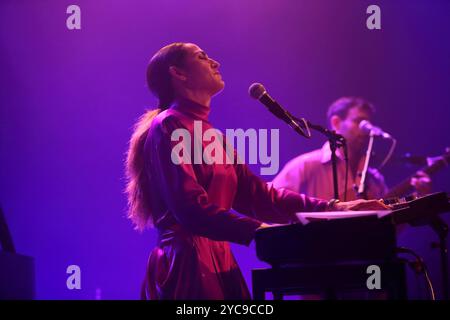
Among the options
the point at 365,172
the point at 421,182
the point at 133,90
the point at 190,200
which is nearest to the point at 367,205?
the point at 190,200

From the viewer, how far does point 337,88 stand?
14.3 ft

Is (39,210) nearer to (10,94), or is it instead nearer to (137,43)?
(10,94)

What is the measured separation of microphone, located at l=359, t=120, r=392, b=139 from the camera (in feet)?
14.4

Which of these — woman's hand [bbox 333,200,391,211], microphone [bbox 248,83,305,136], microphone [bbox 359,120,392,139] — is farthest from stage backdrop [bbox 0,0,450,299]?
woman's hand [bbox 333,200,391,211]

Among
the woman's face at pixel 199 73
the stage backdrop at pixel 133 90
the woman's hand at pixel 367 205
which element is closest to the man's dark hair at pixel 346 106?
the stage backdrop at pixel 133 90

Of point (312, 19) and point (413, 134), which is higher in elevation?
point (312, 19)

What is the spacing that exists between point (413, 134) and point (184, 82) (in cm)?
169

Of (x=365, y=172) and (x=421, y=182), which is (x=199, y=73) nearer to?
(x=365, y=172)

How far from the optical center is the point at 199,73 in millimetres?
3623

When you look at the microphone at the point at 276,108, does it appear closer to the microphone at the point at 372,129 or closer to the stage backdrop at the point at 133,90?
the stage backdrop at the point at 133,90

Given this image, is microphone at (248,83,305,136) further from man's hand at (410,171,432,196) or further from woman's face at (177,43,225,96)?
man's hand at (410,171,432,196)

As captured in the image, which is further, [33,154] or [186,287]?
[33,154]

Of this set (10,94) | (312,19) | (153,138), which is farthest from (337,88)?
(10,94)
